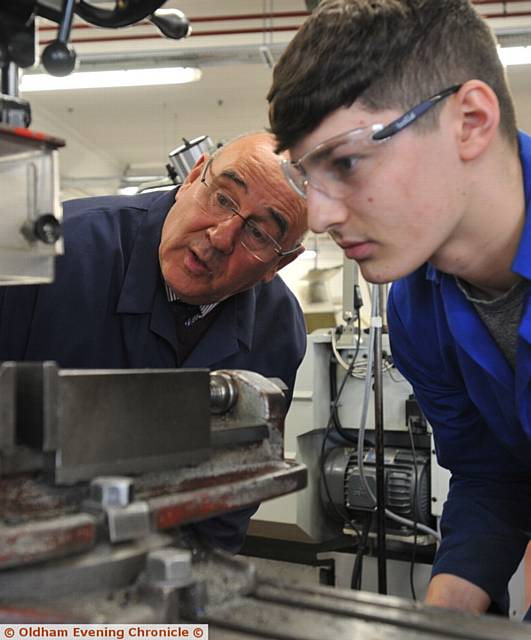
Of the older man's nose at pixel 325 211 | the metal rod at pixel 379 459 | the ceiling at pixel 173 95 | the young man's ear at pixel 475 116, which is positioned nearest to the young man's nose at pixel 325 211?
the older man's nose at pixel 325 211

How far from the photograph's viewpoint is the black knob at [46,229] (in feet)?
2.02

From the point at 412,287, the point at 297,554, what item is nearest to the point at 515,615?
the point at 297,554

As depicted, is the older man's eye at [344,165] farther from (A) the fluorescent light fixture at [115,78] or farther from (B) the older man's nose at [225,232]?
(A) the fluorescent light fixture at [115,78]

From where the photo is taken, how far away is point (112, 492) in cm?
52

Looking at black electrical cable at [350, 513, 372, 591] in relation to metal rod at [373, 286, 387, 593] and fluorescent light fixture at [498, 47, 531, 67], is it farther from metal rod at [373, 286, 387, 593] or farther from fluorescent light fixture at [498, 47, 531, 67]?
fluorescent light fixture at [498, 47, 531, 67]

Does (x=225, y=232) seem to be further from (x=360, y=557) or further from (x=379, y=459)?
(x=360, y=557)

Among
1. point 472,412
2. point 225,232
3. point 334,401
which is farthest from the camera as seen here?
point 334,401

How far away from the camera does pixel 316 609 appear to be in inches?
21.0

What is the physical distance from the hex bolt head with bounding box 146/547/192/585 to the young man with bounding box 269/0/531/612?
0.48 m

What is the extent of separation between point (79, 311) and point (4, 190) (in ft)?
1.93

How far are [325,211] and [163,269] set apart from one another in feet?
1.63

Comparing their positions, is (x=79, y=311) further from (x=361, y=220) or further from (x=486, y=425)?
(x=486, y=425)

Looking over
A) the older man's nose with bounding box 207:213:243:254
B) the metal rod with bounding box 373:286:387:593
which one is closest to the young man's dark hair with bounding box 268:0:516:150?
the older man's nose with bounding box 207:213:243:254

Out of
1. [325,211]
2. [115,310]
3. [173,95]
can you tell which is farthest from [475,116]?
[173,95]
